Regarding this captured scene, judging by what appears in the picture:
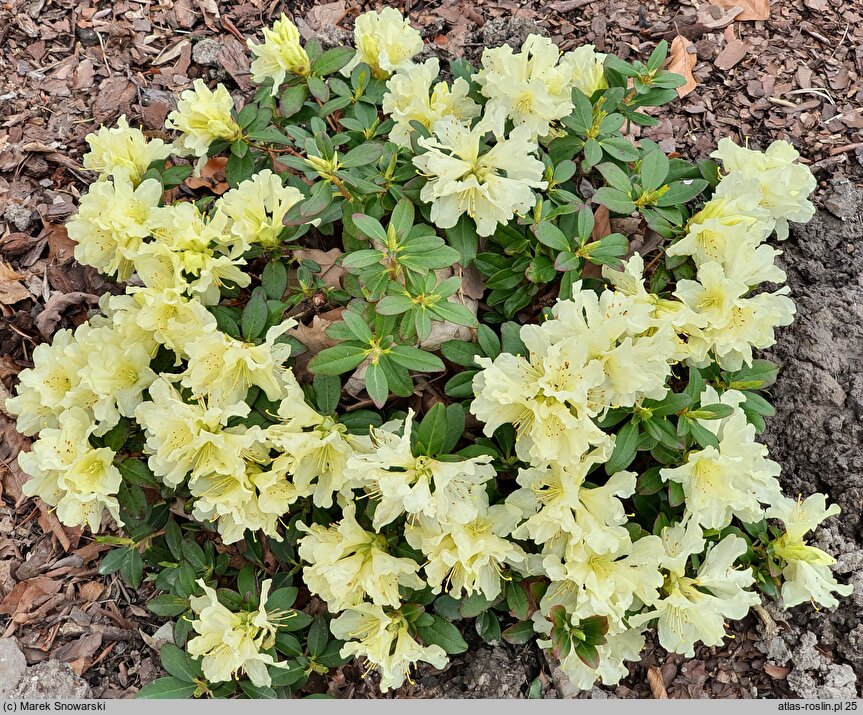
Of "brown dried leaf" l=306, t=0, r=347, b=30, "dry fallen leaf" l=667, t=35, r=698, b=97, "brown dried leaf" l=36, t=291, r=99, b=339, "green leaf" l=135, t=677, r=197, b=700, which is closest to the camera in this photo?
"green leaf" l=135, t=677, r=197, b=700

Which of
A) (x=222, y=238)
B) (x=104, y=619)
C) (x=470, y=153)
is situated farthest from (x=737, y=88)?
(x=104, y=619)

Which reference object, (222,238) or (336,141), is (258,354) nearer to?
(222,238)

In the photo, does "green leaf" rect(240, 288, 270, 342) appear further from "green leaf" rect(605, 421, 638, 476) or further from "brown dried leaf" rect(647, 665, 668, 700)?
"brown dried leaf" rect(647, 665, 668, 700)

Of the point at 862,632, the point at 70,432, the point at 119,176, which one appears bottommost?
the point at 862,632

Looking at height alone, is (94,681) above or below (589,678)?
below

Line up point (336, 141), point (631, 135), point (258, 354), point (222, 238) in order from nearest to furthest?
point (258, 354), point (222, 238), point (336, 141), point (631, 135)

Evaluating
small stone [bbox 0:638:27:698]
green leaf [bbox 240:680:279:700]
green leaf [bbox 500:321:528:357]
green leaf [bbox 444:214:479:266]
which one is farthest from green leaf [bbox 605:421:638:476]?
small stone [bbox 0:638:27:698]

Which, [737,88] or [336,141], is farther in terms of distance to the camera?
[737,88]
